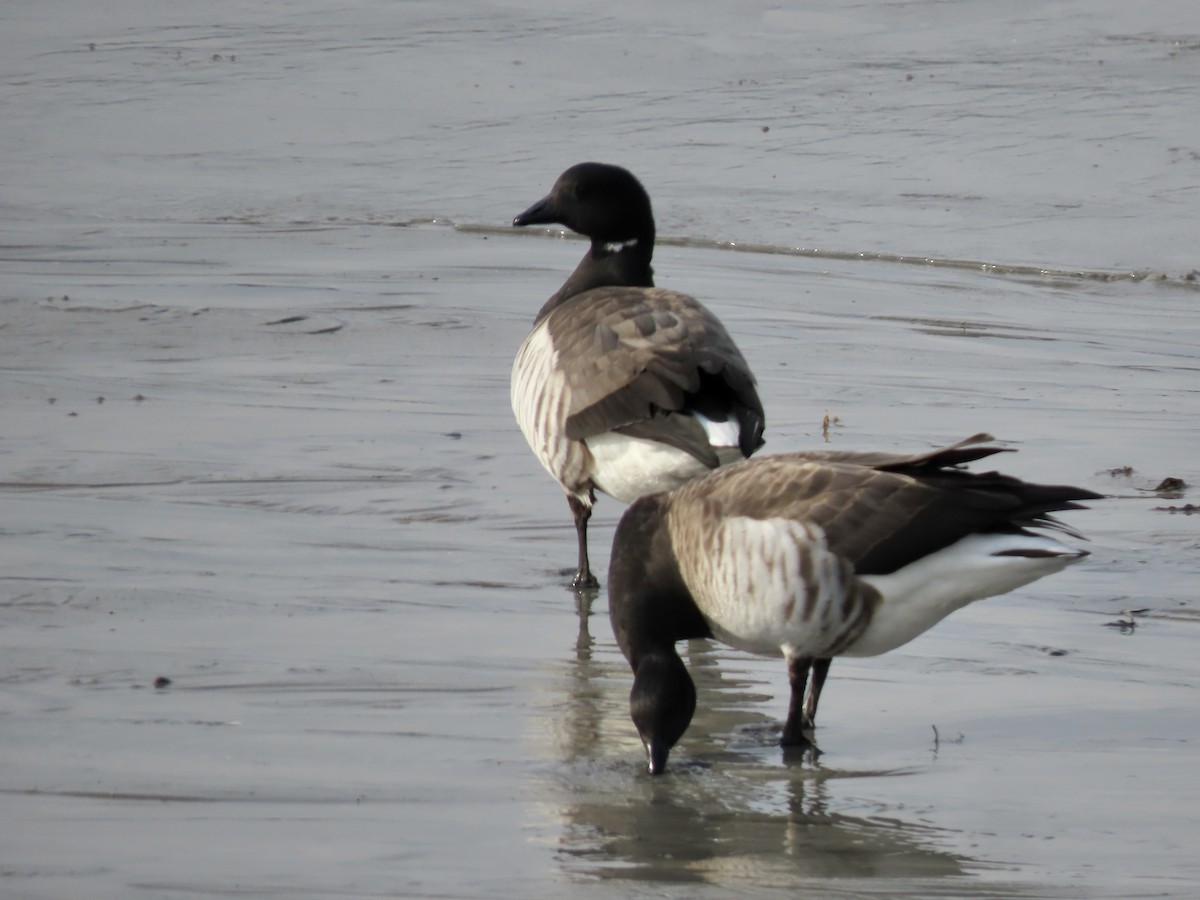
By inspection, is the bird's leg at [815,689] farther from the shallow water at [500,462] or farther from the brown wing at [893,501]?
the brown wing at [893,501]

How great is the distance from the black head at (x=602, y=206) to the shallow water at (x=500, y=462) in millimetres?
945

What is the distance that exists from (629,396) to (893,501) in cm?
149

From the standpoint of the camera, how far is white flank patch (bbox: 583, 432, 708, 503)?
5766 mm

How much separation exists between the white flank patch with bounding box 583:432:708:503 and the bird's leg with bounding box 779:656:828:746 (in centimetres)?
113

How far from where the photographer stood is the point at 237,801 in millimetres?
3877

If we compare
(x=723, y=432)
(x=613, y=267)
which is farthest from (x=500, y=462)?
(x=723, y=432)

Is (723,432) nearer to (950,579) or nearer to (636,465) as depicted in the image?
(636,465)

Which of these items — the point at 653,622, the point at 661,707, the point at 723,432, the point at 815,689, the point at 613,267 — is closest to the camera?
the point at 661,707

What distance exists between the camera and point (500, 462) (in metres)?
7.23

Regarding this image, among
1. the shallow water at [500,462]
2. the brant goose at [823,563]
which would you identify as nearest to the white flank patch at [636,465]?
the shallow water at [500,462]

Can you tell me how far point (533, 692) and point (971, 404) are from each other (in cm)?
382

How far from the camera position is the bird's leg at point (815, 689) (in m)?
4.80

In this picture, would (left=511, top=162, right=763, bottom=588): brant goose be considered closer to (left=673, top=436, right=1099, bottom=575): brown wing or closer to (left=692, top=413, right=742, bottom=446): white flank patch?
(left=692, top=413, right=742, bottom=446): white flank patch

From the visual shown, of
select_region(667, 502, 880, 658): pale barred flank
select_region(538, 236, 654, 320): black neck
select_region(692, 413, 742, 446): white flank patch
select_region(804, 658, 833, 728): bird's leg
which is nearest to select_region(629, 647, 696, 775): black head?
select_region(667, 502, 880, 658): pale barred flank
